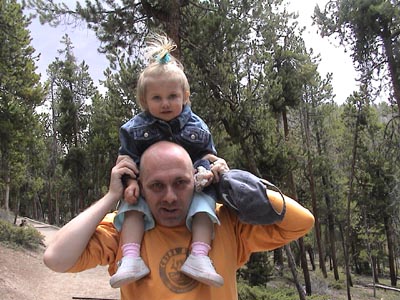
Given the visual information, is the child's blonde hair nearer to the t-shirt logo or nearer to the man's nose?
the man's nose

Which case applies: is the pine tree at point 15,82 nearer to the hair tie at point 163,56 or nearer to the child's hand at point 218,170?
the hair tie at point 163,56

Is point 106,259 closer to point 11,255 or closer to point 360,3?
point 360,3

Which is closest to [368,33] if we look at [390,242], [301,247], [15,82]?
[301,247]

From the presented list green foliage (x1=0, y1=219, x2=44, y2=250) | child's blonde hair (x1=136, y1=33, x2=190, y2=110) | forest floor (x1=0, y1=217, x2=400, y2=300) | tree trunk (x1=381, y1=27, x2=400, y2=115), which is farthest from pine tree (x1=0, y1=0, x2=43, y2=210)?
child's blonde hair (x1=136, y1=33, x2=190, y2=110)

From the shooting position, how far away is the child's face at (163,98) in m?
2.02

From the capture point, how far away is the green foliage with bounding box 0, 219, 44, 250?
51.8ft

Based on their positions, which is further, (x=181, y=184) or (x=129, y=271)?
(x=181, y=184)

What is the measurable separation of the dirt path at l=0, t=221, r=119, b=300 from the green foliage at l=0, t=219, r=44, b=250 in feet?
3.20

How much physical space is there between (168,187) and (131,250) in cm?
32

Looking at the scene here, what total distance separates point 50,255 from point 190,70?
318 inches

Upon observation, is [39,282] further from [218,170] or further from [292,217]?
[292,217]

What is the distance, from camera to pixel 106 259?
6.24 feet

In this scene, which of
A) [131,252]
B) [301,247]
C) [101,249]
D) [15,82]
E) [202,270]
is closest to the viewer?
[202,270]

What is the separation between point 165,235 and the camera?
1.85m
